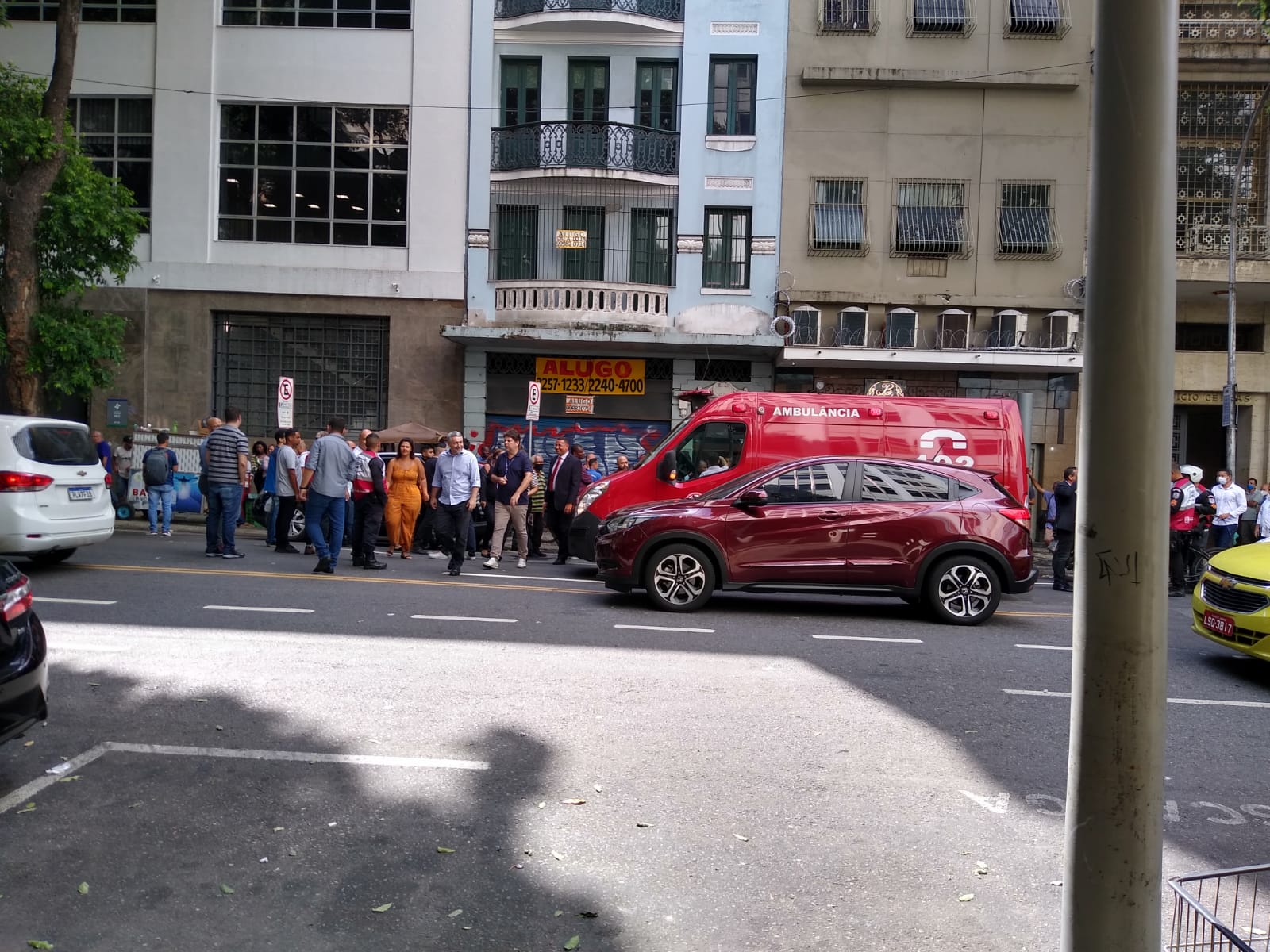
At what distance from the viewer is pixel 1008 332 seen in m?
22.6

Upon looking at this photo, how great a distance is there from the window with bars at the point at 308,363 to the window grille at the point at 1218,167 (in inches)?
708

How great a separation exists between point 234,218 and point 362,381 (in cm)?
463

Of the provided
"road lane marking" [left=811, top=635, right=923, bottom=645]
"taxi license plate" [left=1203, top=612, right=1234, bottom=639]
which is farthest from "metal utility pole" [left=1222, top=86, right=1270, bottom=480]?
"road lane marking" [left=811, top=635, right=923, bottom=645]

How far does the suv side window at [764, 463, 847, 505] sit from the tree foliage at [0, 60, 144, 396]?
13791 millimetres

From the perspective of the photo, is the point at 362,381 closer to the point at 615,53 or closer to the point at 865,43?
the point at 615,53

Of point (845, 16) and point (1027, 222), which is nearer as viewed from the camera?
point (1027, 222)

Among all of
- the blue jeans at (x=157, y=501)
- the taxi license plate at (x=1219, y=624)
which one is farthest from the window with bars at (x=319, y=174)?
the taxi license plate at (x=1219, y=624)

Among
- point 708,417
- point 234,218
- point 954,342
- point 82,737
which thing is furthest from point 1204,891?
point 234,218

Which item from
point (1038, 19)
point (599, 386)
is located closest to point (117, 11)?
point (599, 386)

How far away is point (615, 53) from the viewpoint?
2339 centimetres

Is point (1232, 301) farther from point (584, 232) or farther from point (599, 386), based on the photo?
point (584, 232)

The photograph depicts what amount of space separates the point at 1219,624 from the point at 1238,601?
285 mm

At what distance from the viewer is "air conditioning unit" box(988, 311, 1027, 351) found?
2250 cm

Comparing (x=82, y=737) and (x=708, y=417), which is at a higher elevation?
(x=708, y=417)
